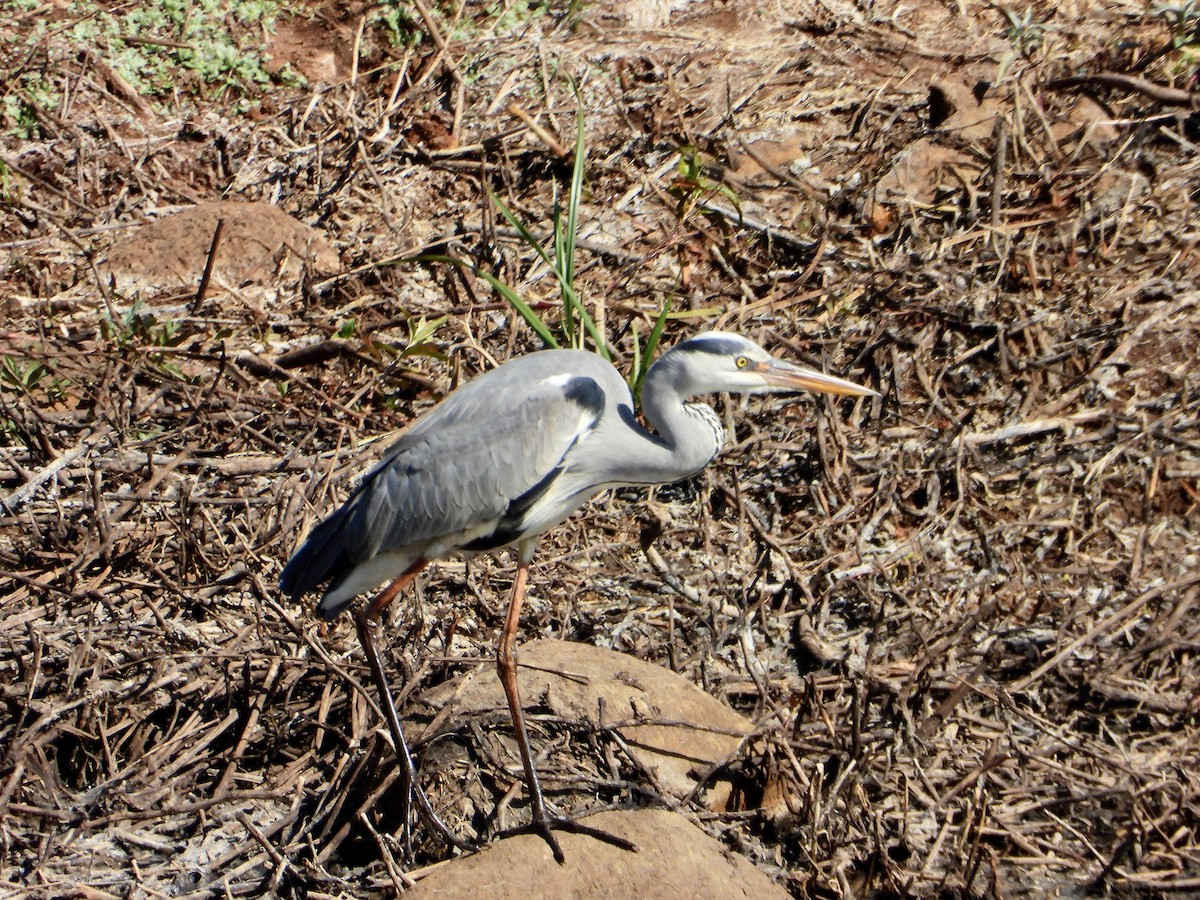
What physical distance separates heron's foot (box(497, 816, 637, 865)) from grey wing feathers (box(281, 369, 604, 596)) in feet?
2.93

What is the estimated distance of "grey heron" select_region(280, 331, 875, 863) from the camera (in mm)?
3793

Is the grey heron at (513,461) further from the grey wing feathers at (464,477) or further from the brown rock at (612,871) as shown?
the brown rock at (612,871)

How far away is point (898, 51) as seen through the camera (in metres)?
6.55

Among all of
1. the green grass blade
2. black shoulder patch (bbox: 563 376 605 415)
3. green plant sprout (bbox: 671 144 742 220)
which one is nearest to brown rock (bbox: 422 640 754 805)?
black shoulder patch (bbox: 563 376 605 415)

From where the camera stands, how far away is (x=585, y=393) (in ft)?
12.6

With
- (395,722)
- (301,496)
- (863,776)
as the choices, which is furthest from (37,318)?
(863,776)

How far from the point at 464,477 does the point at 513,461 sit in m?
0.15

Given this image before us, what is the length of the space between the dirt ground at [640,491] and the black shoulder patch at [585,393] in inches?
29.3

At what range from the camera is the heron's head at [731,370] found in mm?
3783

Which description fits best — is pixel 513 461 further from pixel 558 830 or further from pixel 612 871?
pixel 612 871

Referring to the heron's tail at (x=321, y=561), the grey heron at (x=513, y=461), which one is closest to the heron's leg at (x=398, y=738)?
the grey heron at (x=513, y=461)

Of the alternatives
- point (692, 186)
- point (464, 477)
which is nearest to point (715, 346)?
point (464, 477)

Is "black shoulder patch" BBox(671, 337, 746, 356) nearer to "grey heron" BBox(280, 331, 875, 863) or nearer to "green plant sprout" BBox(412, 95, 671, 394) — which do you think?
"grey heron" BBox(280, 331, 875, 863)

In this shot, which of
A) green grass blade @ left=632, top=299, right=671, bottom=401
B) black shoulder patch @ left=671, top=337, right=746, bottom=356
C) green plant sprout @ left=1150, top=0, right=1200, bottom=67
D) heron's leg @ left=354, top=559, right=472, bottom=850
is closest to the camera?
heron's leg @ left=354, top=559, right=472, bottom=850
